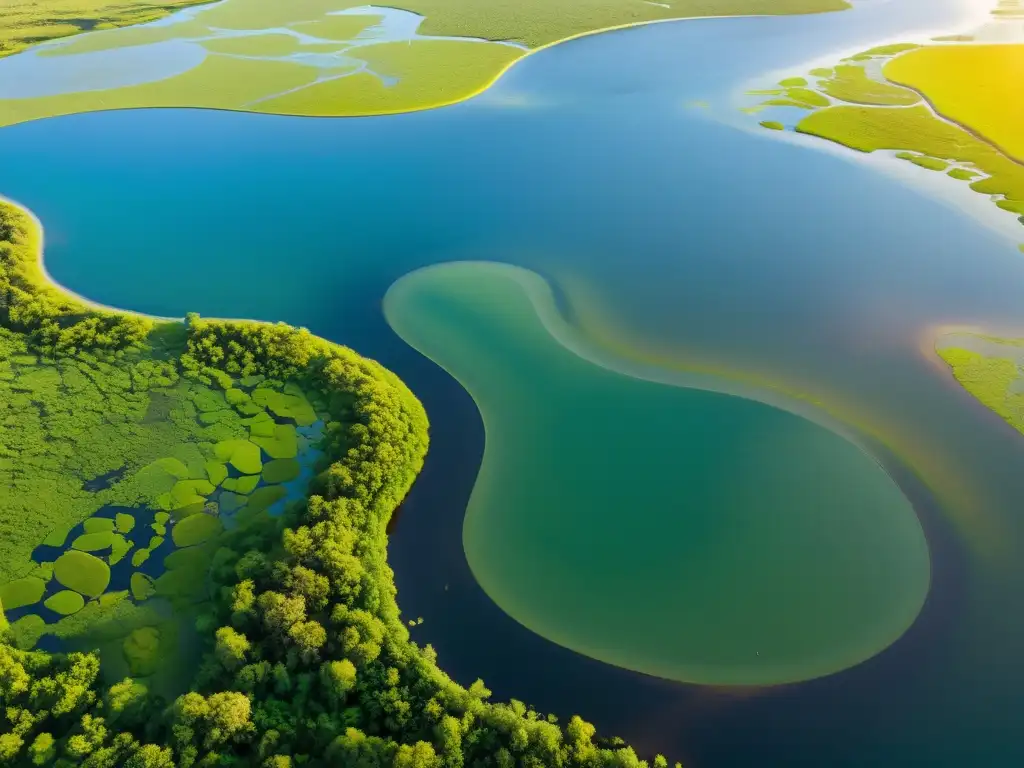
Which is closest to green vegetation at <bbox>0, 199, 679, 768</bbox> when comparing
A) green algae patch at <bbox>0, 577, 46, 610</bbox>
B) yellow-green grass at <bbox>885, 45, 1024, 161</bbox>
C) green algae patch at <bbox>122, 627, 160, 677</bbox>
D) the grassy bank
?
green algae patch at <bbox>122, 627, 160, 677</bbox>

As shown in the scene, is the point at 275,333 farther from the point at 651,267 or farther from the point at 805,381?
the point at 805,381

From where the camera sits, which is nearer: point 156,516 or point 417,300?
point 156,516

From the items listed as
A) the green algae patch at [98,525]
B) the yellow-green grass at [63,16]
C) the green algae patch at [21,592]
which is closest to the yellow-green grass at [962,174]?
the green algae patch at [98,525]

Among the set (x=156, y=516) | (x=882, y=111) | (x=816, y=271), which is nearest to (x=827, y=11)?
(x=882, y=111)

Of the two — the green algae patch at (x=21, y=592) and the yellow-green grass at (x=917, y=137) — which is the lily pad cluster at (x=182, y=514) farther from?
the yellow-green grass at (x=917, y=137)

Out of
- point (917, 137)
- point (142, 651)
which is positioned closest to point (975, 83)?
point (917, 137)
